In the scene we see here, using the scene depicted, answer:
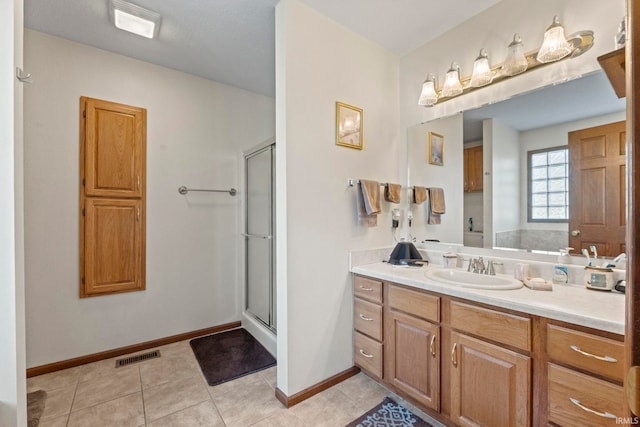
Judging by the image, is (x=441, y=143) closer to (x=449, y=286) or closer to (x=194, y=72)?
(x=449, y=286)

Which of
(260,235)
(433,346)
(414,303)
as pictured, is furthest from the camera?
(260,235)

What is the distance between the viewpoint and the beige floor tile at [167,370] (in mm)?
2020

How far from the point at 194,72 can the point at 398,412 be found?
10.8ft

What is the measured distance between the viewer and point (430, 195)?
90.0 inches

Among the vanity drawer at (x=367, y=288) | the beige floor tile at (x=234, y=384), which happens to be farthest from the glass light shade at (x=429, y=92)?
the beige floor tile at (x=234, y=384)

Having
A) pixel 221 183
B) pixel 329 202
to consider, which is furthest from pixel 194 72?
pixel 329 202

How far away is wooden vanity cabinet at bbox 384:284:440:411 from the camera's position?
1.58 m

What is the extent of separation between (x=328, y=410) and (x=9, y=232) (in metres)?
1.82

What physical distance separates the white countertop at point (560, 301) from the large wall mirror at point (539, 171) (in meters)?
0.33

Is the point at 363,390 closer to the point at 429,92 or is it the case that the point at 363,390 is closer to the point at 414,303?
the point at 414,303

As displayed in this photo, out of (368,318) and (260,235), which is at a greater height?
(260,235)

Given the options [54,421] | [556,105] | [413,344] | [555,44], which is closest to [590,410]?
[413,344]

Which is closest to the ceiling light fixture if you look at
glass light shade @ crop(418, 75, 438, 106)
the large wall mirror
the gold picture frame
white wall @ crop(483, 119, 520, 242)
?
the gold picture frame

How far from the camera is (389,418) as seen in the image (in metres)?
1.66
